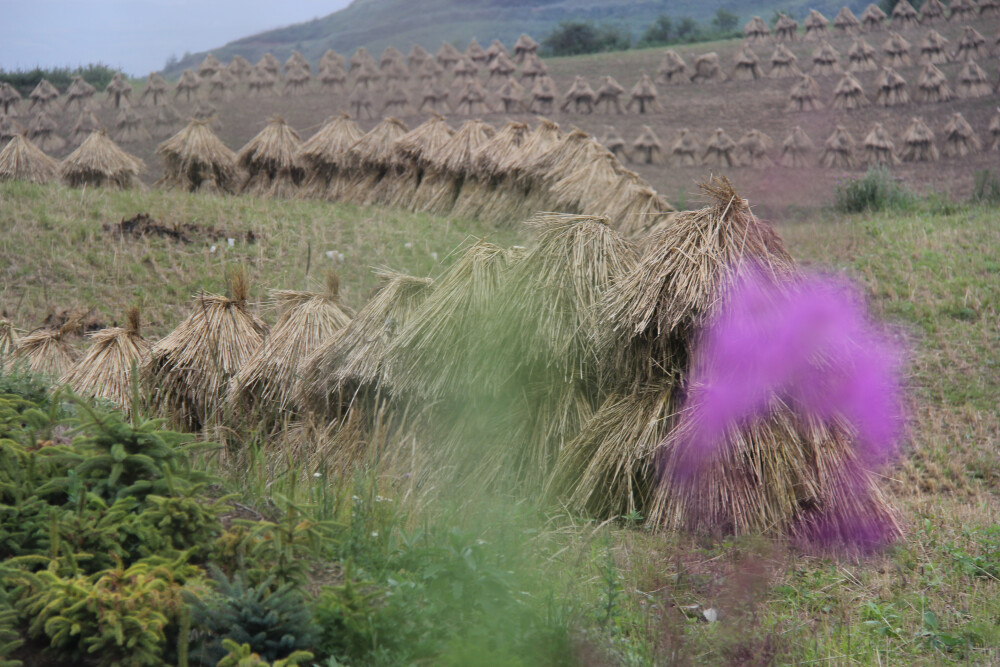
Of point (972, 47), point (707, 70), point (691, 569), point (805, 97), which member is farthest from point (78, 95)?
point (691, 569)

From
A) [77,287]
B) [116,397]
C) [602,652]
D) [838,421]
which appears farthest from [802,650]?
[77,287]

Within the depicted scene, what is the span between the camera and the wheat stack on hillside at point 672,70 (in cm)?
3903

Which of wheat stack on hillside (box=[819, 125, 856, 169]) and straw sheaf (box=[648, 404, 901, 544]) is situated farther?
wheat stack on hillside (box=[819, 125, 856, 169])

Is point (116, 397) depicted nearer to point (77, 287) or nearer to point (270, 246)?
point (77, 287)

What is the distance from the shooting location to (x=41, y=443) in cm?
314

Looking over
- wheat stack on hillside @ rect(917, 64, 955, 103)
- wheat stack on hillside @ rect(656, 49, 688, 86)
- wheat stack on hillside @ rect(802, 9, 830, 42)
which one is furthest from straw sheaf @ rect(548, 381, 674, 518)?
wheat stack on hillside @ rect(802, 9, 830, 42)

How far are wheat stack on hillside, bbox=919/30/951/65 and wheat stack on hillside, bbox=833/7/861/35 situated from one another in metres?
7.57

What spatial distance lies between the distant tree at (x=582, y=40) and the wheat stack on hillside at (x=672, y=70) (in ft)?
49.4

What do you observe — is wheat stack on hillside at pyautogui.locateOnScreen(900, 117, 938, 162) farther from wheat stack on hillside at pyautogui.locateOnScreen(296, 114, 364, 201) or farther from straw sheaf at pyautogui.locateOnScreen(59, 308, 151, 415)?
straw sheaf at pyautogui.locateOnScreen(59, 308, 151, 415)

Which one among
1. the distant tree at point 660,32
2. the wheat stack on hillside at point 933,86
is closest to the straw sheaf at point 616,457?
the wheat stack on hillside at point 933,86

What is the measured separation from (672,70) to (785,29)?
9.08m

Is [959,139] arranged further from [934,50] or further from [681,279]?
[681,279]

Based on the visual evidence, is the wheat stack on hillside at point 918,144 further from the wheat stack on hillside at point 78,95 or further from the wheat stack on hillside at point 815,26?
the wheat stack on hillside at point 78,95

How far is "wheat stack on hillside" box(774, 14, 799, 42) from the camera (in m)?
43.6
